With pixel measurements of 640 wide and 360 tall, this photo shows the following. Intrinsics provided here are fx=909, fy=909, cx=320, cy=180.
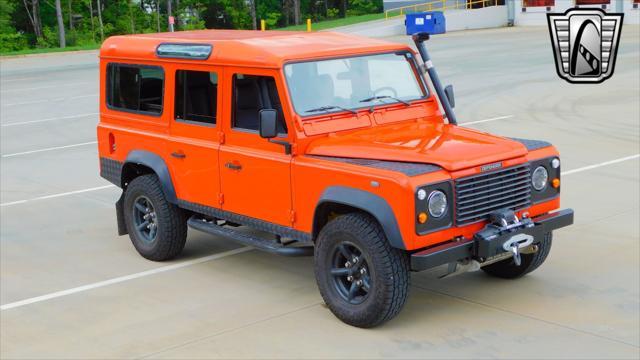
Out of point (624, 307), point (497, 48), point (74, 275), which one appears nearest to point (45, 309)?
point (74, 275)

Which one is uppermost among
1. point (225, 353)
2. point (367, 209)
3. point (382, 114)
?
point (382, 114)

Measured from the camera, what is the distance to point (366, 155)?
22.2ft

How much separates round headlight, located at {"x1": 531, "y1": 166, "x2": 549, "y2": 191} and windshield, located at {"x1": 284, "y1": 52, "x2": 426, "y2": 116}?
1.34m

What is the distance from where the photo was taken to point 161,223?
841 cm

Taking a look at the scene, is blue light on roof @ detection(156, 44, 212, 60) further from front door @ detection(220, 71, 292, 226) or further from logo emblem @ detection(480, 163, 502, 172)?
logo emblem @ detection(480, 163, 502, 172)

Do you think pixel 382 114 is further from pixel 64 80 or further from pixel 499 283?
pixel 64 80

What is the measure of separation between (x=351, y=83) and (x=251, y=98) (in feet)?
2.77

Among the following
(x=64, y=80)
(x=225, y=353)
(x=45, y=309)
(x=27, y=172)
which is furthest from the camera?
(x=64, y=80)

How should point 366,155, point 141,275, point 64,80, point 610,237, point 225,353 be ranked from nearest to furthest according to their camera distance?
point 225,353
point 366,155
point 141,275
point 610,237
point 64,80

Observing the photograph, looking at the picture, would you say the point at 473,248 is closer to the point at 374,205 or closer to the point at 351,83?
the point at 374,205

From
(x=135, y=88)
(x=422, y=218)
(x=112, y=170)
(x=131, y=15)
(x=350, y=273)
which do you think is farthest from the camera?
(x=131, y=15)

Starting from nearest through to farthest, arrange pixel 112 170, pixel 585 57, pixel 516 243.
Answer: pixel 516 243 < pixel 112 170 < pixel 585 57

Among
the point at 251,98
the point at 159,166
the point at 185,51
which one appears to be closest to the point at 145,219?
the point at 159,166

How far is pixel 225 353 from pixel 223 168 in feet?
6.40
